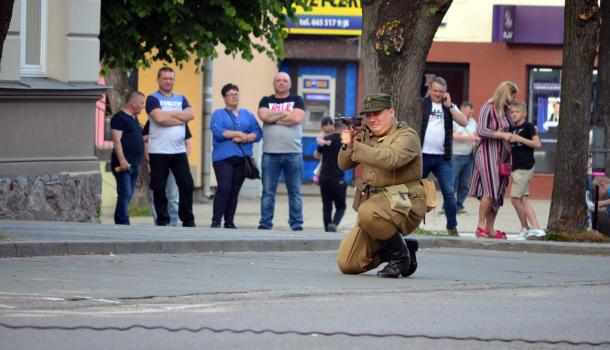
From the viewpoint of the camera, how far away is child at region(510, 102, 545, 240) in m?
17.9

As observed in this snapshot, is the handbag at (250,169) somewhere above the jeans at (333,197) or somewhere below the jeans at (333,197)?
above

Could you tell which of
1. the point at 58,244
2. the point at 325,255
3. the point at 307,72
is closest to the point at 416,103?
the point at 325,255

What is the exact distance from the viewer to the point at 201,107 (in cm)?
2859

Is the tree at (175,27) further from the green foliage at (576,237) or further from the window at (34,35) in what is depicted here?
the green foliage at (576,237)

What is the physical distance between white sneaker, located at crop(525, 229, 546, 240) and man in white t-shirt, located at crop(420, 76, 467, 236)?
861 mm

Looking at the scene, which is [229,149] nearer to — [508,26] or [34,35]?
→ [34,35]

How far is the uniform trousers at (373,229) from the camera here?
11922 millimetres

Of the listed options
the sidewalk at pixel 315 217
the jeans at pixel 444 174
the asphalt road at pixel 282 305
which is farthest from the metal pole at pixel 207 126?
the asphalt road at pixel 282 305

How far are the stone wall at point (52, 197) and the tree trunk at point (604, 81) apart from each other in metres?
6.65

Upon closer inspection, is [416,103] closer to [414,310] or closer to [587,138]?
[587,138]

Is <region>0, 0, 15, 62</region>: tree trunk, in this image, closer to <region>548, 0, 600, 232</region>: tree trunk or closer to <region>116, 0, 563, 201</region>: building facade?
<region>548, 0, 600, 232</region>: tree trunk

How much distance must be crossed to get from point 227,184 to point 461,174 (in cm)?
686

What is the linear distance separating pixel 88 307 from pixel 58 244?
3857mm

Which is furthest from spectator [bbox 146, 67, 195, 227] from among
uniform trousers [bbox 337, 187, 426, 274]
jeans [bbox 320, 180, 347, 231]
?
uniform trousers [bbox 337, 187, 426, 274]
